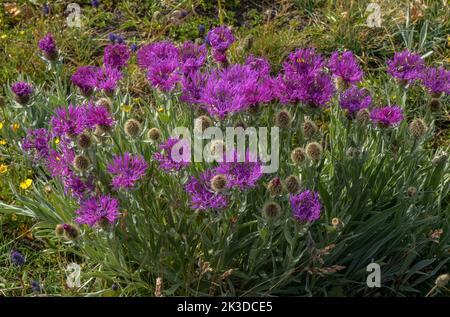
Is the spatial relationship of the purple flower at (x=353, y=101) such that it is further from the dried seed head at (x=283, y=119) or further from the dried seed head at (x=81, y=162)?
the dried seed head at (x=81, y=162)

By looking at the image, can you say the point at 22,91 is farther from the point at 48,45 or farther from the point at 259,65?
the point at 259,65

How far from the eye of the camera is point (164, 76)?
→ 2410mm

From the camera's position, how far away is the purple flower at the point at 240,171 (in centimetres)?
Result: 205

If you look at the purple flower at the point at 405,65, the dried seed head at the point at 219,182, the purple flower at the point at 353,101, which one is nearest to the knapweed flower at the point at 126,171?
the dried seed head at the point at 219,182

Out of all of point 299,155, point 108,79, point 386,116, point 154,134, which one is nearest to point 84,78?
point 108,79

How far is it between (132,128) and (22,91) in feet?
2.01

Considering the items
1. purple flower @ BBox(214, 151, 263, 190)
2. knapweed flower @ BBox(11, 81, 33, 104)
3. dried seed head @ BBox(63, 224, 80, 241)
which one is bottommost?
dried seed head @ BBox(63, 224, 80, 241)

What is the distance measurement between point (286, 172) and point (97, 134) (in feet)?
2.42

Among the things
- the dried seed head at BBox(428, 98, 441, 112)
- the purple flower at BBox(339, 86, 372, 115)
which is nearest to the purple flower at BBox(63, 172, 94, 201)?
the purple flower at BBox(339, 86, 372, 115)

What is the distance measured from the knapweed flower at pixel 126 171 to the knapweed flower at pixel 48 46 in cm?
97

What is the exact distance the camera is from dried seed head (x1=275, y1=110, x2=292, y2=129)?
91.4 inches

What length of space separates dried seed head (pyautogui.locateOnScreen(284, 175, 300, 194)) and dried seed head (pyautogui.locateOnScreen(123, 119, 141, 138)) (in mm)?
592

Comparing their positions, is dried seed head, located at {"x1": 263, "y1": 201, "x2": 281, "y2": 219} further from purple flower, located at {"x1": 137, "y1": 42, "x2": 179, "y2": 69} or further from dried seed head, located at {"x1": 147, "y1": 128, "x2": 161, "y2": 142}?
purple flower, located at {"x1": 137, "y1": 42, "x2": 179, "y2": 69}
